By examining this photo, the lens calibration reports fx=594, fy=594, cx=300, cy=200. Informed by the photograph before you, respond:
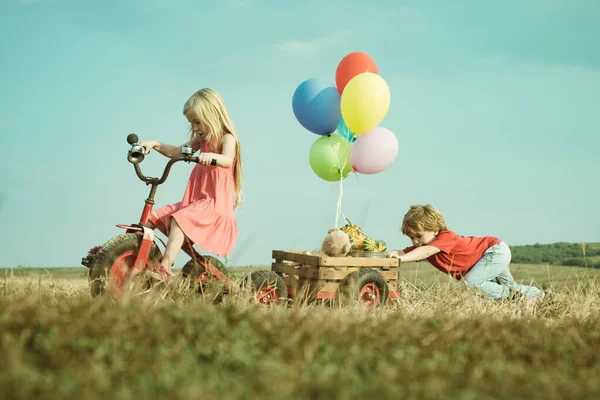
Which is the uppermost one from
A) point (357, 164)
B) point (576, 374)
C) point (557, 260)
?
point (357, 164)

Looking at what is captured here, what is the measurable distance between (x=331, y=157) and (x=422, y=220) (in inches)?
54.1

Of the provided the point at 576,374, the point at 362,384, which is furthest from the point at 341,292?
the point at 362,384

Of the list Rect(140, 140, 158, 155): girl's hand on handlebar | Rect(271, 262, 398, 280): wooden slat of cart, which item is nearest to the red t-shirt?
Rect(271, 262, 398, 280): wooden slat of cart

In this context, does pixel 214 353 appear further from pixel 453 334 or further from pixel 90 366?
pixel 453 334

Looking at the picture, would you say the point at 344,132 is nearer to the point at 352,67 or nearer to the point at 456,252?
the point at 352,67

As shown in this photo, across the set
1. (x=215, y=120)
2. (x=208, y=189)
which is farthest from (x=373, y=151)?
(x=208, y=189)

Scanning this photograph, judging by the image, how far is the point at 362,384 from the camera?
8.48ft

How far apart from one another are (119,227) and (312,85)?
3203mm

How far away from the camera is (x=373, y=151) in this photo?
6.88 meters

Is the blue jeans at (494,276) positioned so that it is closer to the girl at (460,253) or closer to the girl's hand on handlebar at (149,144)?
the girl at (460,253)

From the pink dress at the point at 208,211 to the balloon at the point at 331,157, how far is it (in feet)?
6.17

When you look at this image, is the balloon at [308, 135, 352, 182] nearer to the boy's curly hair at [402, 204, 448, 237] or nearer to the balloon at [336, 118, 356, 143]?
the balloon at [336, 118, 356, 143]

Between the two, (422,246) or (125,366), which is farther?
(422,246)

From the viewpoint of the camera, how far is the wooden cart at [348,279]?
5.70 m
